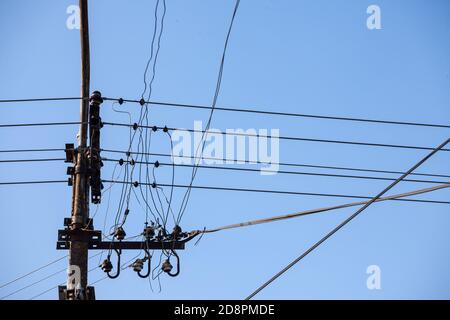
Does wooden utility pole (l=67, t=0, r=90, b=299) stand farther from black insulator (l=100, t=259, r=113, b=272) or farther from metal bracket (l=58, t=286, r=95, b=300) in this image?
black insulator (l=100, t=259, r=113, b=272)

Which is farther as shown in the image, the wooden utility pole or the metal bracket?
the wooden utility pole

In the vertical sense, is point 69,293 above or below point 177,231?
below

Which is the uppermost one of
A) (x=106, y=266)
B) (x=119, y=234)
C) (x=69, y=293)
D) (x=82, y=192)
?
(x=82, y=192)

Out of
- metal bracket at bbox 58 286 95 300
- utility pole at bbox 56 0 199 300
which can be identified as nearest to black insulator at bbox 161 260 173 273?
utility pole at bbox 56 0 199 300

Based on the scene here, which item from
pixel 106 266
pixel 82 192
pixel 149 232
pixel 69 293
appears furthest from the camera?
pixel 149 232

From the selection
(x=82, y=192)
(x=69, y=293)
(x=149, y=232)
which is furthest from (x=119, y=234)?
(x=69, y=293)

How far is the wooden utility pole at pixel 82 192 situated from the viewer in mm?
11591

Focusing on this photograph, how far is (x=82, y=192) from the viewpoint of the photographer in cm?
1238

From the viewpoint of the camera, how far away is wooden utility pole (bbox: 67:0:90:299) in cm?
1159

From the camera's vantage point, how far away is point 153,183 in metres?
13.8

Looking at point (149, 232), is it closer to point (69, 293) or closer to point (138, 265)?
point (138, 265)

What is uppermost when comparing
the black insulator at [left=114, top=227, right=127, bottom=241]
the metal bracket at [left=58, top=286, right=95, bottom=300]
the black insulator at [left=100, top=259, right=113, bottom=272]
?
the black insulator at [left=114, top=227, right=127, bottom=241]

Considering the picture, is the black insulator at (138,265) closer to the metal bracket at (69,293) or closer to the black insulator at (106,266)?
the black insulator at (106,266)

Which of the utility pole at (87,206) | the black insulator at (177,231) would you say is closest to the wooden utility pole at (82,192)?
the utility pole at (87,206)
